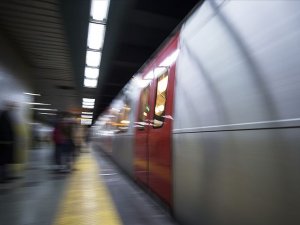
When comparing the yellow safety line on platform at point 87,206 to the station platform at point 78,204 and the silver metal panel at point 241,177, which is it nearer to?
the station platform at point 78,204

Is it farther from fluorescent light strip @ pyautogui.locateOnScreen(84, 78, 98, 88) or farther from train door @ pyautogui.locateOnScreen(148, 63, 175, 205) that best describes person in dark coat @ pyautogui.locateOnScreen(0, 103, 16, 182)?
fluorescent light strip @ pyautogui.locateOnScreen(84, 78, 98, 88)

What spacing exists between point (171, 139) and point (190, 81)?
72 cm

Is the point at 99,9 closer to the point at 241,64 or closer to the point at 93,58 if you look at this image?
the point at 93,58

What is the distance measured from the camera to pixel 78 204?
4105 mm

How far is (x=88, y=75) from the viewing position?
12.1 m

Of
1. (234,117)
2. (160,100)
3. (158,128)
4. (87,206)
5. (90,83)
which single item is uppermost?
(90,83)

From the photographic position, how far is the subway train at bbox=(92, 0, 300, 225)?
149 centimetres

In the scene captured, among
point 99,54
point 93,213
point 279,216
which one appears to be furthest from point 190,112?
point 99,54

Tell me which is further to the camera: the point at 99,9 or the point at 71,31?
the point at 71,31

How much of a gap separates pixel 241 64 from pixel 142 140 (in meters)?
3.06

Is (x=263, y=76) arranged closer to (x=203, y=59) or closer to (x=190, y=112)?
(x=203, y=59)

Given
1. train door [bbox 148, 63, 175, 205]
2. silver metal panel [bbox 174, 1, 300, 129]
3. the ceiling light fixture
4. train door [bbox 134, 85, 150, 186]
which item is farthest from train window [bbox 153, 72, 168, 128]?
the ceiling light fixture

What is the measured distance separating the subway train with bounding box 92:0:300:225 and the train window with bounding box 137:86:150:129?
1.29m

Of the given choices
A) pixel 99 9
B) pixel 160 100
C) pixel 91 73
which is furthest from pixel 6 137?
pixel 91 73
